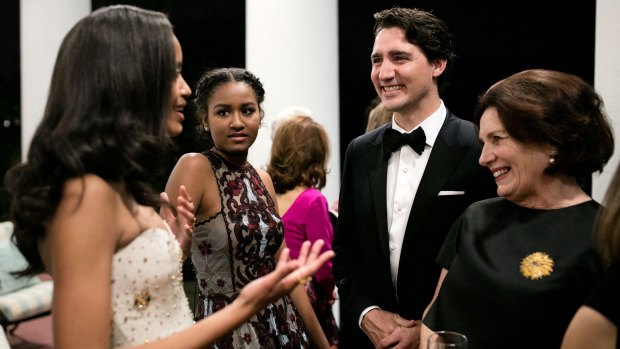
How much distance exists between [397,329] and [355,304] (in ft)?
0.70

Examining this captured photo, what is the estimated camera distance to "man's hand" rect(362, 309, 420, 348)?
2.38 metres

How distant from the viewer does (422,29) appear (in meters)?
2.53

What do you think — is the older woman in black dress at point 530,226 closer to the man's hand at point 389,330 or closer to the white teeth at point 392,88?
the man's hand at point 389,330

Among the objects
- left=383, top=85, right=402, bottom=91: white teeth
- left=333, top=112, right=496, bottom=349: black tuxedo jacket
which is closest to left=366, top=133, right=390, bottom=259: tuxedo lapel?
left=333, top=112, right=496, bottom=349: black tuxedo jacket

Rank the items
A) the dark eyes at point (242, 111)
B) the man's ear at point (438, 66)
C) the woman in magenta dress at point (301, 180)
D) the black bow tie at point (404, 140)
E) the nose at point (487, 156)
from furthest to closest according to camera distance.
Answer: the woman in magenta dress at point (301, 180), the dark eyes at point (242, 111), the man's ear at point (438, 66), the black bow tie at point (404, 140), the nose at point (487, 156)

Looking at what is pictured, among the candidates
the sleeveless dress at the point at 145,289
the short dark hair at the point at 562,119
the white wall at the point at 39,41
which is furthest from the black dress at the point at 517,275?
the white wall at the point at 39,41

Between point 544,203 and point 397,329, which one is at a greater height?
point 544,203

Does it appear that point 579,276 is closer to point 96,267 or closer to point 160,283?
point 160,283

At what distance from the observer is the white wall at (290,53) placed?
170 inches

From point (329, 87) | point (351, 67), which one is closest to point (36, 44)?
point (329, 87)

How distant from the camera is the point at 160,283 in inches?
63.9

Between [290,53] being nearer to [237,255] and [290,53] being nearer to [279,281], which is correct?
[237,255]

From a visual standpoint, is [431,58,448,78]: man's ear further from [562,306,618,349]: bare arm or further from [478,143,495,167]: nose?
[562,306,618,349]: bare arm

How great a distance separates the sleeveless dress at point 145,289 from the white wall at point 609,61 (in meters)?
1.81
